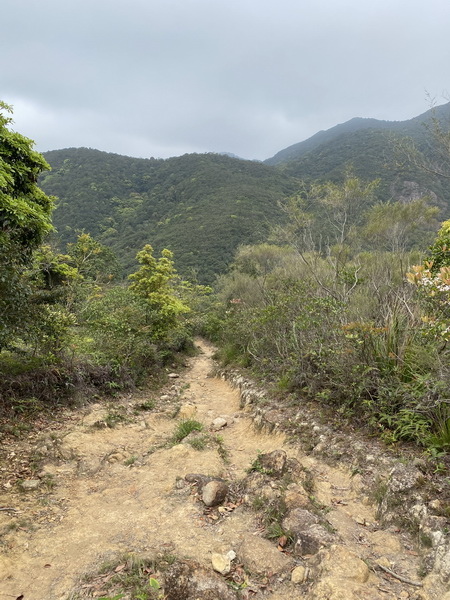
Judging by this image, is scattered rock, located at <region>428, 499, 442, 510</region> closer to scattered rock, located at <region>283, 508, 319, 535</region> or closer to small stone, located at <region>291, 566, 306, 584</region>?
scattered rock, located at <region>283, 508, 319, 535</region>

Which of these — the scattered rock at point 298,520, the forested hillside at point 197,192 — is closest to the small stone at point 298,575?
the scattered rock at point 298,520

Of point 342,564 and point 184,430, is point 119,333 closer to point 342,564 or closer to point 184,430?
point 184,430

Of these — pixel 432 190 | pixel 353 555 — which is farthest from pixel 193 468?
pixel 432 190

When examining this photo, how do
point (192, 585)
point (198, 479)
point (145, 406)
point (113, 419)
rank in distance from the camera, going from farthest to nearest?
point (145, 406)
point (113, 419)
point (198, 479)
point (192, 585)

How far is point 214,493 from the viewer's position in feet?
11.8

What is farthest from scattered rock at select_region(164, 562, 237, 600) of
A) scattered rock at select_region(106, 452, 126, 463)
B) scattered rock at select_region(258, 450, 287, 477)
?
scattered rock at select_region(106, 452, 126, 463)

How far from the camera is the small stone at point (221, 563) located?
8.55ft

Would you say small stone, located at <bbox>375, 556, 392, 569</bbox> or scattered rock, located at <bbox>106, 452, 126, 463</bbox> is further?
scattered rock, located at <bbox>106, 452, 126, 463</bbox>

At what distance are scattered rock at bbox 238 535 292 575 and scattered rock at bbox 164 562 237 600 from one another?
0.32m

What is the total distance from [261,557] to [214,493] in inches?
37.1

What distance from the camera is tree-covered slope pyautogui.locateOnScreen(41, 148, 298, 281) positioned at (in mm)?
39594

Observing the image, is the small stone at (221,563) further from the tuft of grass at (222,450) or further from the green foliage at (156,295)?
the green foliage at (156,295)

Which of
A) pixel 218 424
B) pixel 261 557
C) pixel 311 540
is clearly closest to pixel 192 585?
pixel 261 557

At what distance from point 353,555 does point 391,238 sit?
15353 mm
